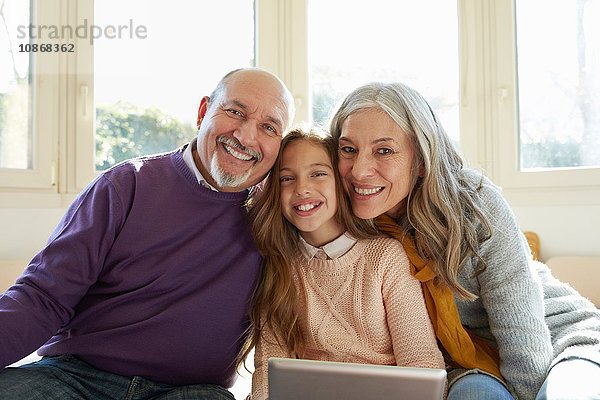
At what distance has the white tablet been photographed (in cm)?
107

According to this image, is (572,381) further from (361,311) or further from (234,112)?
(234,112)

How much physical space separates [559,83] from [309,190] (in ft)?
6.47

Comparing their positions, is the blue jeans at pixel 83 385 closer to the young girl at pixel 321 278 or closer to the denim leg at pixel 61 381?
the denim leg at pixel 61 381

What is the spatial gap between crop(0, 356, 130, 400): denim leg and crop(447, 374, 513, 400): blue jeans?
0.75m

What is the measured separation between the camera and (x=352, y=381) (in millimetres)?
1085

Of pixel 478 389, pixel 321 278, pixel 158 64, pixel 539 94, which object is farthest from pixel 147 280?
pixel 539 94

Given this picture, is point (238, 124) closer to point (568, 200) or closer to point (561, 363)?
point (561, 363)

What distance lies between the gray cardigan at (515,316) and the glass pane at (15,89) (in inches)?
80.1

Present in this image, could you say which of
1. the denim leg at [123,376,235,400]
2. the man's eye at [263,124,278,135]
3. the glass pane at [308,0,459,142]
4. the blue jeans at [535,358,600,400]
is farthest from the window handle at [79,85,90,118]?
the blue jeans at [535,358,600,400]

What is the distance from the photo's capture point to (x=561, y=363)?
4.91 feet

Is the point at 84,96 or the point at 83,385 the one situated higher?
the point at 84,96

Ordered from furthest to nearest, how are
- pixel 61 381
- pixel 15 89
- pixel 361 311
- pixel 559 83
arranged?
1. pixel 559 83
2. pixel 15 89
3. pixel 361 311
4. pixel 61 381

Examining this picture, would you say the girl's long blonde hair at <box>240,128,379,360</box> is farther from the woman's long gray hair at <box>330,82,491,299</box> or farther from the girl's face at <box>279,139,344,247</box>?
the woman's long gray hair at <box>330,82,491,299</box>

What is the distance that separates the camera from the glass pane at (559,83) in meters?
3.04
